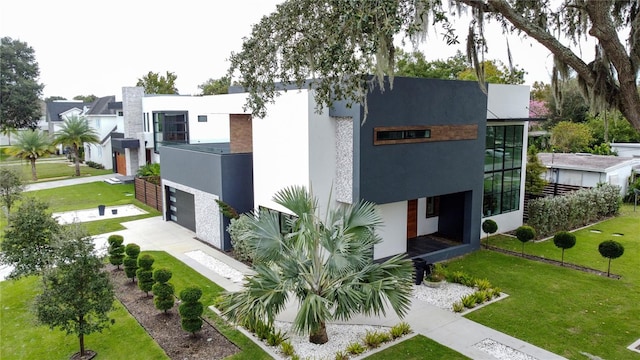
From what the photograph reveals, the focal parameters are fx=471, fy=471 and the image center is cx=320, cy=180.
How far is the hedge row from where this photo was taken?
60.7 feet

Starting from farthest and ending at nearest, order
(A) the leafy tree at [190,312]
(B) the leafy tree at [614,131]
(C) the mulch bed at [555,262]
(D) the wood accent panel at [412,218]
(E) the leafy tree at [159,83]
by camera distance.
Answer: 1. (E) the leafy tree at [159,83]
2. (B) the leafy tree at [614,131]
3. (D) the wood accent panel at [412,218]
4. (C) the mulch bed at [555,262]
5. (A) the leafy tree at [190,312]

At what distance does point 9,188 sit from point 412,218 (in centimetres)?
1586

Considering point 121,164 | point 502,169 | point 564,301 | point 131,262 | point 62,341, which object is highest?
point 502,169

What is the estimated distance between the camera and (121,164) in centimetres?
3675

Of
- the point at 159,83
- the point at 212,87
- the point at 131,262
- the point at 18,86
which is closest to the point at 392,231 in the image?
the point at 131,262

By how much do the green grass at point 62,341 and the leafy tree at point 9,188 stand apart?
8.17 metres

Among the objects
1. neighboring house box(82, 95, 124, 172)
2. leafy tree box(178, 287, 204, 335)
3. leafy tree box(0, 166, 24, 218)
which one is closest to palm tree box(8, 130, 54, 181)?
neighboring house box(82, 95, 124, 172)

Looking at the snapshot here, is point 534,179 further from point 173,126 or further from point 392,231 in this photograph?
point 173,126

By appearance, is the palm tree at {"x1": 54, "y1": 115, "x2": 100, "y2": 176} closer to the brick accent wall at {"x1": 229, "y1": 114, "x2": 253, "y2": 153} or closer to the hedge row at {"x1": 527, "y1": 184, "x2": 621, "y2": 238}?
the brick accent wall at {"x1": 229, "y1": 114, "x2": 253, "y2": 153}

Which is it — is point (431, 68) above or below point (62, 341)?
above

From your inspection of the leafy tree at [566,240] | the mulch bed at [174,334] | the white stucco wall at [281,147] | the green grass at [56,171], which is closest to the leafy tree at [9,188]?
the mulch bed at [174,334]

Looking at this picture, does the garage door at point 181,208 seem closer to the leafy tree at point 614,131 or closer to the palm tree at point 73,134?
the palm tree at point 73,134

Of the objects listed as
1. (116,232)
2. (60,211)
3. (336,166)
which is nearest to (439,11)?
(336,166)

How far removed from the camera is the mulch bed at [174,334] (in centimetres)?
962
